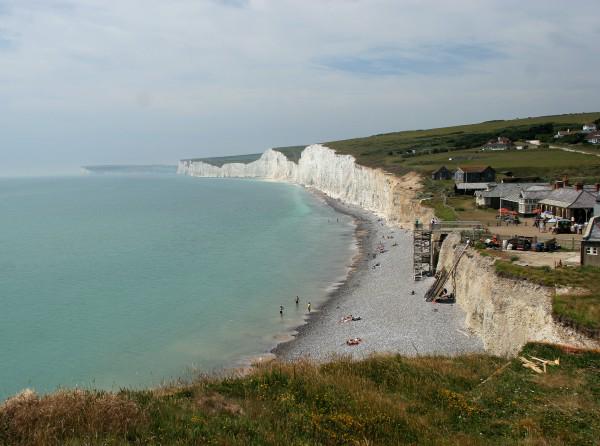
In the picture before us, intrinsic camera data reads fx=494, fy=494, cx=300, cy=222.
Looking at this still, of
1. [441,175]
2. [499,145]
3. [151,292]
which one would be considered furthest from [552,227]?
[499,145]

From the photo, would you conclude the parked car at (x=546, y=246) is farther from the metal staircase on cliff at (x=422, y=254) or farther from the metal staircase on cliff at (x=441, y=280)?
the metal staircase on cliff at (x=422, y=254)

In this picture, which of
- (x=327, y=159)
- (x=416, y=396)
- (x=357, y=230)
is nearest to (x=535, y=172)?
(x=357, y=230)

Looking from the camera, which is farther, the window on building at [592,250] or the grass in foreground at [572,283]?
the window on building at [592,250]

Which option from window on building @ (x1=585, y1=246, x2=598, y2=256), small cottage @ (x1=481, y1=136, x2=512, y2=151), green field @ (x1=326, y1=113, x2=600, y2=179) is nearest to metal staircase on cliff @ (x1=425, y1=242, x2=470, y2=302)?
window on building @ (x1=585, y1=246, x2=598, y2=256)

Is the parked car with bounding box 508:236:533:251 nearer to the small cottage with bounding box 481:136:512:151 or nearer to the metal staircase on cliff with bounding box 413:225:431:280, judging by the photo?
the metal staircase on cliff with bounding box 413:225:431:280

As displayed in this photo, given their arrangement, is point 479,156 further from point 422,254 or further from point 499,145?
point 422,254

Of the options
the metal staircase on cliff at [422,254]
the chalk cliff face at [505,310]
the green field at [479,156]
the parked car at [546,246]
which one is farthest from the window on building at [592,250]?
the green field at [479,156]
